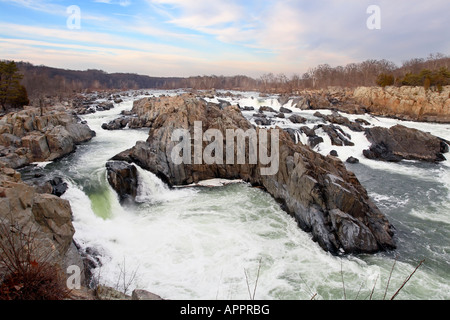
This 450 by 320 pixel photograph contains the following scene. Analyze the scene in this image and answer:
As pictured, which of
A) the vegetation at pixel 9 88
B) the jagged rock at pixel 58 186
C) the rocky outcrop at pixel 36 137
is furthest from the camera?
the vegetation at pixel 9 88

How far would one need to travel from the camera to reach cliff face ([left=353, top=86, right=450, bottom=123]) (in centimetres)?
3800

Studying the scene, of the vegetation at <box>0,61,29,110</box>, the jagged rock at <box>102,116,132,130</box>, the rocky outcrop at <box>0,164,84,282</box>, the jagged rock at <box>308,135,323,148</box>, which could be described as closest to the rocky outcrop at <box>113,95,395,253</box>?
the rocky outcrop at <box>0,164,84,282</box>

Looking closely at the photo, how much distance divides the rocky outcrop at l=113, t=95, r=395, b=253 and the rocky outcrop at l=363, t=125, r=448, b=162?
1210 centimetres

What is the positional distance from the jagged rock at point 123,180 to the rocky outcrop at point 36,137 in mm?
5902

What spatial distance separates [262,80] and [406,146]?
130 metres

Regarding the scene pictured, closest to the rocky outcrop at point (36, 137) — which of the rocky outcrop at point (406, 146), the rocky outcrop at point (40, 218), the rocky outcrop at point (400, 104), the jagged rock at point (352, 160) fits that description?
the rocky outcrop at point (40, 218)

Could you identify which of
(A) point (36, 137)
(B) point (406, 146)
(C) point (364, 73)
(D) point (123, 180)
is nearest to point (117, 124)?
(A) point (36, 137)

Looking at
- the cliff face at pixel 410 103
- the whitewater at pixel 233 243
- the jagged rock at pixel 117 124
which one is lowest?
the whitewater at pixel 233 243

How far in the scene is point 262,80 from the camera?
146500mm

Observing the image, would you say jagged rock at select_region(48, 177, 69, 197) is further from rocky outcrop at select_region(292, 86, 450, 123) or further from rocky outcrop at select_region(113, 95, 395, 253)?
rocky outcrop at select_region(292, 86, 450, 123)

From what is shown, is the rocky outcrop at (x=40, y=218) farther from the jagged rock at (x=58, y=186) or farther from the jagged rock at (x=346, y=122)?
the jagged rock at (x=346, y=122)

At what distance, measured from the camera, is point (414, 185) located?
17.4 metres

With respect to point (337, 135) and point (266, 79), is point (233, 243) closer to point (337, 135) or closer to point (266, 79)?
point (337, 135)

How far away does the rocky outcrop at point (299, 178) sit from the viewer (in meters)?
10.5
